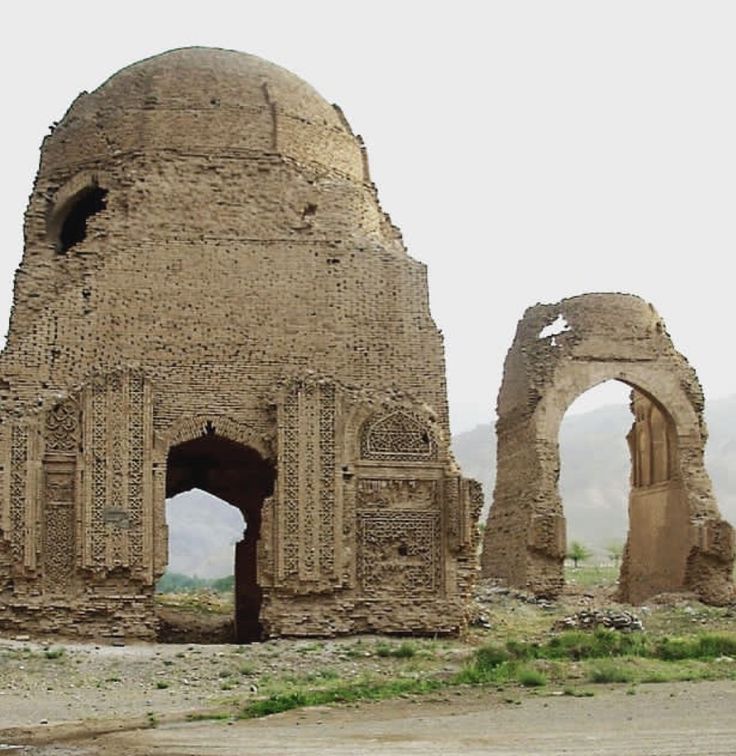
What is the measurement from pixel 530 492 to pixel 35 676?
13779mm

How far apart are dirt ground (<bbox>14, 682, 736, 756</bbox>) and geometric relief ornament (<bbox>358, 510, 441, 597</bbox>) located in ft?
19.6

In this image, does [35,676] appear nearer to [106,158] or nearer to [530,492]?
[106,158]

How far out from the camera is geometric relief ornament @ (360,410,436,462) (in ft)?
74.9

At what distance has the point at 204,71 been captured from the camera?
25.1m

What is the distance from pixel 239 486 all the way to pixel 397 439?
16.8 ft

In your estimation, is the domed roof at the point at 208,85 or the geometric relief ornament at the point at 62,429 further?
the domed roof at the point at 208,85

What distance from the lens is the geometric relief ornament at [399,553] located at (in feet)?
73.8

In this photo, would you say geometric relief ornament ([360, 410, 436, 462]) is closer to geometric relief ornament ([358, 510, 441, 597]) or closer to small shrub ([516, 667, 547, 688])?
geometric relief ornament ([358, 510, 441, 597])

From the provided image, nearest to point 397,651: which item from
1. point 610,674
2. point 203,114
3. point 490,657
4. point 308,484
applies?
point 490,657

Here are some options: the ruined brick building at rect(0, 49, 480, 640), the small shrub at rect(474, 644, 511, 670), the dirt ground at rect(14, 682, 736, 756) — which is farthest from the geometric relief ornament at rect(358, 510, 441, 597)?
the dirt ground at rect(14, 682, 736, 756)

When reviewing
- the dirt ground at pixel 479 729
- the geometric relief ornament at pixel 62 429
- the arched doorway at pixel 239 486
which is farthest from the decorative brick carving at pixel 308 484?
the dirt ground at pixel 479 729

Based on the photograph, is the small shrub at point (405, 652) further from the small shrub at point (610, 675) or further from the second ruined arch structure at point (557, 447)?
the second ruined arch structure at point (557, 447)

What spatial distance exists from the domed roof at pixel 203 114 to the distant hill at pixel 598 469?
84192 mm

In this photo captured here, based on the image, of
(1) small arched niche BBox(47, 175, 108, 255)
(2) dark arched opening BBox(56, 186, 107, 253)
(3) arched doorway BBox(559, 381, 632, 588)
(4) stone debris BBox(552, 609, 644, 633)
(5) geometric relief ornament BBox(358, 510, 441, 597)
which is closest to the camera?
(5) geometric relief ornament BBox(358, 510, 441, 597)
